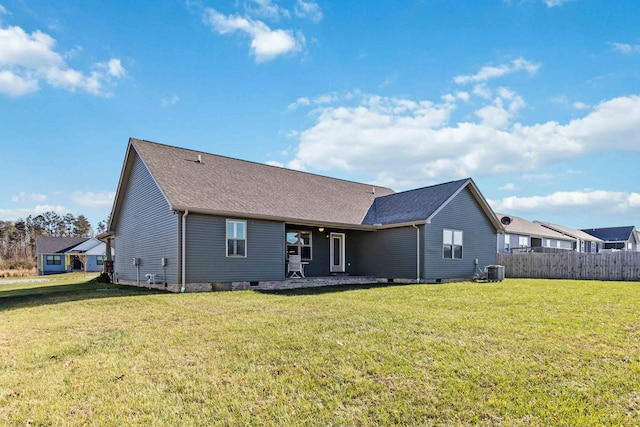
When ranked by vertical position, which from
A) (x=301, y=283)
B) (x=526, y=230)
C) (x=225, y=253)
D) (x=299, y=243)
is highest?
(x=526, y=230)

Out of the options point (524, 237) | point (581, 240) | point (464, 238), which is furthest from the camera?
point (581, 240)

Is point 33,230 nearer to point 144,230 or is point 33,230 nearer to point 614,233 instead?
point 144,230

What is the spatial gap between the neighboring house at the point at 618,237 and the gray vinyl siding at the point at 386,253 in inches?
1439

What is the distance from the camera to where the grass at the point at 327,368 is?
3.48m

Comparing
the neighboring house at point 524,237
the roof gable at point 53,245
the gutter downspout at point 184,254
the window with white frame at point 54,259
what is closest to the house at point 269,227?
the gutter downspout at point 184,254

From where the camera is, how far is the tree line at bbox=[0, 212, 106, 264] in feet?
212

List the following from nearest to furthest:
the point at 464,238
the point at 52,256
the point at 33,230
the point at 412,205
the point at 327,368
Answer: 1. the point at 327,368
2. the point at 464,238
3. the point at 412,205
4. the point at 52,256
5. the point at 33,230

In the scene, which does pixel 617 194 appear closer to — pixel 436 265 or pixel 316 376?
pixel 436 265

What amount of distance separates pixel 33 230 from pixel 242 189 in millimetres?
71415

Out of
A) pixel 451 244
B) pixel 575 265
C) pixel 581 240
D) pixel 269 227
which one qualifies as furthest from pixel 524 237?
pixel 269 227

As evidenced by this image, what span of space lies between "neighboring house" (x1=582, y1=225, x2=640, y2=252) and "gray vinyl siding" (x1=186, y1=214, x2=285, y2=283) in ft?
138

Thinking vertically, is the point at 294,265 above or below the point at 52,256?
above

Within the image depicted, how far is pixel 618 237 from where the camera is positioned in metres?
42.0

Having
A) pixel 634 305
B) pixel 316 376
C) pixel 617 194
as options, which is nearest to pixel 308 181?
pixel 634 305
